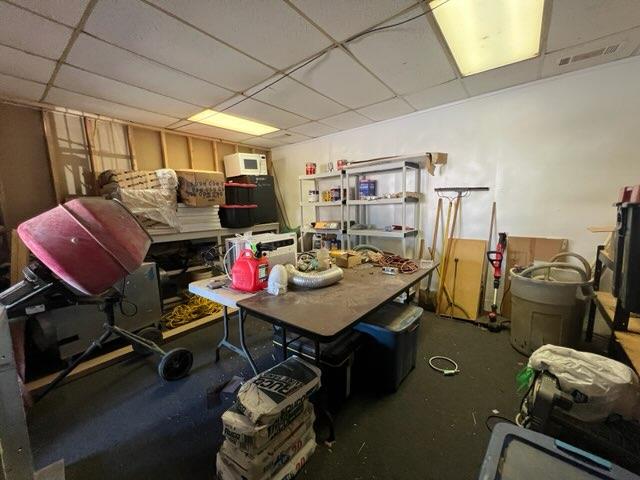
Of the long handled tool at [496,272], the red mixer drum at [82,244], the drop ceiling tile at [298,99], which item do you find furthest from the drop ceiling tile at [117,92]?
the long handled tool at [496,272]

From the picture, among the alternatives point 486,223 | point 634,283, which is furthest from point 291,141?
point 634,283

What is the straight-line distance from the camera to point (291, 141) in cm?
457

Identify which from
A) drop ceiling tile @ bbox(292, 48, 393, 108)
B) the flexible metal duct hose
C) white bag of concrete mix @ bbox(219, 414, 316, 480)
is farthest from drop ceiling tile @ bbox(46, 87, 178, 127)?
white bag of concrete mix @ bbox(219, 414, 316, 480)

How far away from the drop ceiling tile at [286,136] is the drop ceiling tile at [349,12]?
93.1 inches

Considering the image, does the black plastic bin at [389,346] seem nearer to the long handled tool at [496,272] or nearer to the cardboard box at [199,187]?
the long handled tool at [496,272]

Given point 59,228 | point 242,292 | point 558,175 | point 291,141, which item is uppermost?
point 291,141

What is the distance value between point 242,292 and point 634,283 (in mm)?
2106

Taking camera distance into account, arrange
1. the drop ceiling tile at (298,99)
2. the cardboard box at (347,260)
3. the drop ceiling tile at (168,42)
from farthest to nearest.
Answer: the drop ceiling tile at (298,99)
the cardboard box at (347,260)
the drop ceiling tile at (168,42)

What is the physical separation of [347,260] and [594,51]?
261 cm

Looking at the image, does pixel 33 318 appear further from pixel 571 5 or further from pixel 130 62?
pixel 571 5

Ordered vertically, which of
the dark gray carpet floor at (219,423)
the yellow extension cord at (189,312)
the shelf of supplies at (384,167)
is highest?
the shelf of supplies at (384,167)

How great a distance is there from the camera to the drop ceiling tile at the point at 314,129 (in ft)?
12.1

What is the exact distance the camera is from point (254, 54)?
1948mm

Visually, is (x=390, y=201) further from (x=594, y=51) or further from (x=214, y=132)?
(x=214, y=132)
